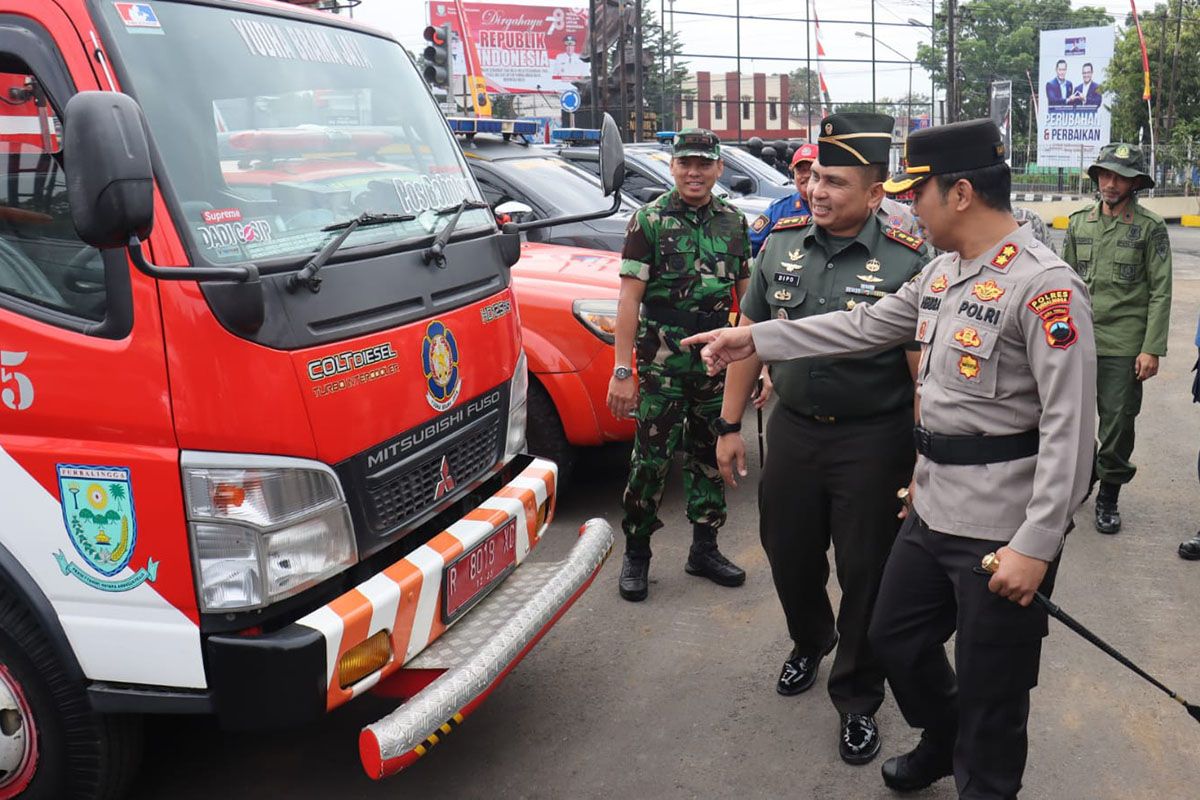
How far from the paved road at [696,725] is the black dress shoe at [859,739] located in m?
0.04

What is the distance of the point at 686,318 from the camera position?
15.0 ft

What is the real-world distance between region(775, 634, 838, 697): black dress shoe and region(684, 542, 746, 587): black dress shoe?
0.94 m

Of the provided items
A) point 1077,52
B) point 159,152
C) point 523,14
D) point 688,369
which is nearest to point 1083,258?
point 688,369

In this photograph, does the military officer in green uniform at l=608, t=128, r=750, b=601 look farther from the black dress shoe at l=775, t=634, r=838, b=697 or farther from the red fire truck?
the red fire truck

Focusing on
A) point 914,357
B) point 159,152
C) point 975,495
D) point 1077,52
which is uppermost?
point 1077,52

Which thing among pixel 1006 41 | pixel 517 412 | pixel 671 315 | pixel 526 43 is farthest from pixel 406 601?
pixel 1006 41

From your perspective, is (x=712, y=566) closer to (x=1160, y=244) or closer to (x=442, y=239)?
(x=442, y=239)

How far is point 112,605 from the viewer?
2.69m

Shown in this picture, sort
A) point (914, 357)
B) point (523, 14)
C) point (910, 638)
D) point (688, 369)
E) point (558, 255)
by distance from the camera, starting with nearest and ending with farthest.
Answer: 1. point (910, 638)
2. point (914, 357)
3. point (688, 369)
4. point (558, 255)
5. point (523, 14)

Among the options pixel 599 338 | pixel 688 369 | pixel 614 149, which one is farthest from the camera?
pixel 599 338

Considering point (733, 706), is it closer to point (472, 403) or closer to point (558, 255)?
point (472, 403)

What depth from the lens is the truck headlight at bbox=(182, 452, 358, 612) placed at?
261cm

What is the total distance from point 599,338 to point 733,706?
6.94 feet

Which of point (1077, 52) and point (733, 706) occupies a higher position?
point (1077, 52)
